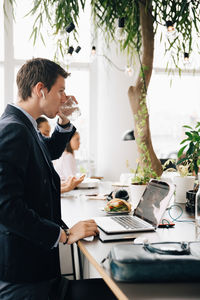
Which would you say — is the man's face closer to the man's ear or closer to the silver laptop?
the man's ear

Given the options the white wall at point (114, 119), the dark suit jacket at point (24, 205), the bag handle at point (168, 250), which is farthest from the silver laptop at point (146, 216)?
the white wall at point (114, 119)

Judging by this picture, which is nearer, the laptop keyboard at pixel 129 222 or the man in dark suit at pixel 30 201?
the man in dark suit at pixel 30 201

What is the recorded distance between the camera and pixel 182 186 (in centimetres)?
208

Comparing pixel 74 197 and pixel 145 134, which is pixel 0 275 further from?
pixel 145 134

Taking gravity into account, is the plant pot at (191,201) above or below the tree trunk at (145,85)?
below

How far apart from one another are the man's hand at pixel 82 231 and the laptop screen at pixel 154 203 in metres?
0.27

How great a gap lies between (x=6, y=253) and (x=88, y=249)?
30 cm

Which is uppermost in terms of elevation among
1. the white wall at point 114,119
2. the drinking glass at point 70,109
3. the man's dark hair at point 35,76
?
the man's dark hair at point 35,76

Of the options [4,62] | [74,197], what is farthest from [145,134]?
[4,62]

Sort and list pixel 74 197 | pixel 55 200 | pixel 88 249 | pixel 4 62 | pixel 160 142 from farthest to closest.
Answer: pixel 160 142
pixel 4 62
pixel 74 197
pixel 55 200
pixel 88 249

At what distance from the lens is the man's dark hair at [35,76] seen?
145 centimetres

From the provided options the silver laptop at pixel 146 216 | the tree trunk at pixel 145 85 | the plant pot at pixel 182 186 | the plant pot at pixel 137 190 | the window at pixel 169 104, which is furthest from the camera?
the window at pixel 169 104

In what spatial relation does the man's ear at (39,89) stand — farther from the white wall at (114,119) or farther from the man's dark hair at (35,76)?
the white wall at (114,119)

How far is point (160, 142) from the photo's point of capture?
236 inches
